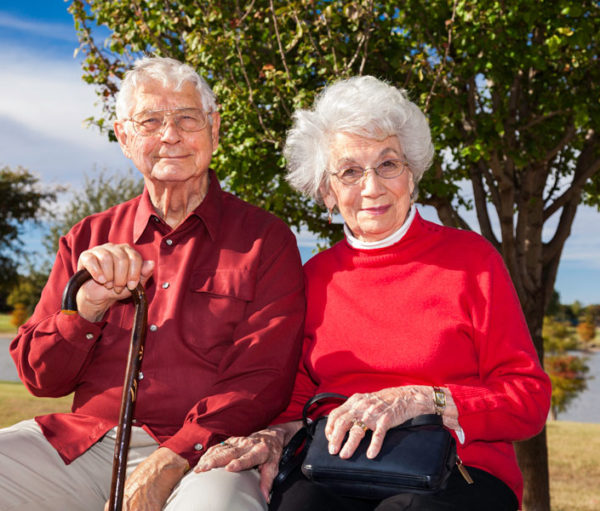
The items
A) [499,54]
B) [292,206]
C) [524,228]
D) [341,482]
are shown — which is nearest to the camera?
[341,482]

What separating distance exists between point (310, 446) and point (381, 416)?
0.95 feet

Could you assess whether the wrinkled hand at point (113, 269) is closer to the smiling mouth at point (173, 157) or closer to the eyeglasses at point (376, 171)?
the smiling mouth at point (173, 157)

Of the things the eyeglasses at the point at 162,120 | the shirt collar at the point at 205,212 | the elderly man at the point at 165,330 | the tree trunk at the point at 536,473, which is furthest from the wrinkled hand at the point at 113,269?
the tree trunk at the point at 536,473

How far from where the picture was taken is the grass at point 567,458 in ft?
30.7

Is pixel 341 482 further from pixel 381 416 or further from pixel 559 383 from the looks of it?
pixel 559 383

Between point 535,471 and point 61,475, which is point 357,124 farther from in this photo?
point 535,471

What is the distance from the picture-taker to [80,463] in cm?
251

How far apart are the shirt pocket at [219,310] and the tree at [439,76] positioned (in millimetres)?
3524

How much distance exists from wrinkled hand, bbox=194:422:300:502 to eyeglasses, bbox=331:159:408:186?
1142 millimetres

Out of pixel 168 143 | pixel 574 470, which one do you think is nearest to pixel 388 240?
pixel 168 143

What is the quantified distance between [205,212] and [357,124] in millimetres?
779

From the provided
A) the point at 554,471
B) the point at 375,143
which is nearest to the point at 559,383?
the point at 554,471

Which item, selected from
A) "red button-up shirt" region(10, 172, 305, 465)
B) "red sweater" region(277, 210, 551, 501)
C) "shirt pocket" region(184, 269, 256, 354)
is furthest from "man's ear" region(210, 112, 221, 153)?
"red sweater" region(277, 210, 551, 501)

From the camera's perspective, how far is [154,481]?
213 centimetres
